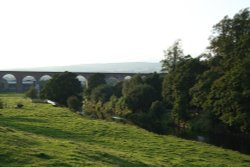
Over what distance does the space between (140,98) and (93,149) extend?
152 feet

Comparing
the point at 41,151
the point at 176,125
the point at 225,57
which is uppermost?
the point at 225,57

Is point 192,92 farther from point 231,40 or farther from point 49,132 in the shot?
point 49,132

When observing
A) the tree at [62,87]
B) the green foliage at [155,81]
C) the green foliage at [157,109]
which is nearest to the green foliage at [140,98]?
the green foliage at [157,109]

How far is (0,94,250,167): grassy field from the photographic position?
68.3 ft

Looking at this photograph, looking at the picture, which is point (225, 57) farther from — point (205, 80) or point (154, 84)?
point (154, 84)

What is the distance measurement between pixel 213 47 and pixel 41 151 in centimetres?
4848

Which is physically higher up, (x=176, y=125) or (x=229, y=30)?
(x=229, y=30)

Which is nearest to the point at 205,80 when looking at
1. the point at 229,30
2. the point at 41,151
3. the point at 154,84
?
the point at 229,30

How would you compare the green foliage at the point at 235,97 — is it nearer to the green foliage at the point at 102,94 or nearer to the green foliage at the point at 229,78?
the green foliage at the point at 229,78

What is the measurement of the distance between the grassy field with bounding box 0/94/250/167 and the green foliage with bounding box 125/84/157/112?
87.5 feet

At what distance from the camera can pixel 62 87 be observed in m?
80.2

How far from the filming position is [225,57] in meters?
59.0

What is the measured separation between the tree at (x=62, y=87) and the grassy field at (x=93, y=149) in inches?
1308

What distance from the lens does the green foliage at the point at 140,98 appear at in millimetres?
72250
